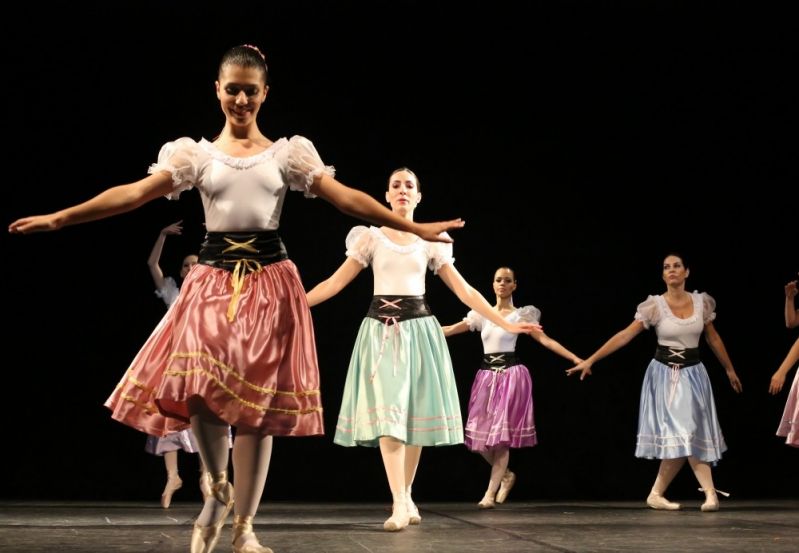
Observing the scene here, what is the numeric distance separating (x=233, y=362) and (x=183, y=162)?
0.54 m

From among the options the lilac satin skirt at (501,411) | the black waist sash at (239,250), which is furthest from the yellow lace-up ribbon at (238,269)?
the lilac satin skirt at (501,411)

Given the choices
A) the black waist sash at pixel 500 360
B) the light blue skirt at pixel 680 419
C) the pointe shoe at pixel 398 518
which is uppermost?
the black waist sash at pixel 500 360

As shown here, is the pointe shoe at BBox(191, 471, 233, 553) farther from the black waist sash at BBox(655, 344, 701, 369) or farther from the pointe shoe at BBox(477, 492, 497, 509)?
the black waist sash at BBox(655, 344, 701, 369)

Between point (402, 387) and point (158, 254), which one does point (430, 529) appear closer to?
point (402, 387)

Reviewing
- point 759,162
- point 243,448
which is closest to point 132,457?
point 243,448

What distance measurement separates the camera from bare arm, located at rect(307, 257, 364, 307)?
4.43 metres

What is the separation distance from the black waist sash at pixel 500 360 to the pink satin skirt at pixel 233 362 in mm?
3704

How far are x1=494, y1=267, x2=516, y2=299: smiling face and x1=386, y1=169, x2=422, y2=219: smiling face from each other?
5.98 ft

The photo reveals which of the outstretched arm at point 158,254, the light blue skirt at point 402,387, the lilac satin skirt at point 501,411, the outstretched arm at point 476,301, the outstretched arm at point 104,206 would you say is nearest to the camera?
the outstretched arm at point 104,206

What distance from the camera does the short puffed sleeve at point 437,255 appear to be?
454 centimetres

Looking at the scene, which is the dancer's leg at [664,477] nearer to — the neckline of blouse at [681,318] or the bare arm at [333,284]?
the neckline of blouse at [681,318]

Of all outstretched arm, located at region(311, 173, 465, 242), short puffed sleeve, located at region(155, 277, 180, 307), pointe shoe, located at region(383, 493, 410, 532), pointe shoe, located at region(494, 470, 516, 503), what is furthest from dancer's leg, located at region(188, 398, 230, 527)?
pointe shoe, located at region(494, 470, 516, 503)

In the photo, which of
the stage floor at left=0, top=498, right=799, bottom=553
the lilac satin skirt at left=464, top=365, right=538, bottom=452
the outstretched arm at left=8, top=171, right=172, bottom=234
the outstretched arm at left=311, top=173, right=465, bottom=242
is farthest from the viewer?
the lilac satin skirt at left=464, top=365, right=538, bottom=452

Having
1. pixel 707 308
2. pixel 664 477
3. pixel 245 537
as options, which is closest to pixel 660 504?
pixel 664 477
